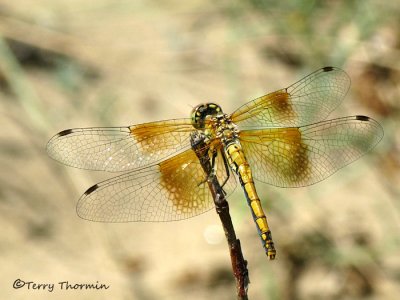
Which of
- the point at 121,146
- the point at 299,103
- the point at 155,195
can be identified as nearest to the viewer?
the point at 155,195

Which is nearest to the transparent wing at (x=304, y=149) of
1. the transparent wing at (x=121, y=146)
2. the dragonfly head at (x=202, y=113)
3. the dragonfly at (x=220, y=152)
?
the dragonfly at (x=220, y=152)

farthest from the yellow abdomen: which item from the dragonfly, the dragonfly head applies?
the dragonfly head

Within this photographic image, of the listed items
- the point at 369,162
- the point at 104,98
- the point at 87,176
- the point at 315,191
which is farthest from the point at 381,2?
the point at 87,176

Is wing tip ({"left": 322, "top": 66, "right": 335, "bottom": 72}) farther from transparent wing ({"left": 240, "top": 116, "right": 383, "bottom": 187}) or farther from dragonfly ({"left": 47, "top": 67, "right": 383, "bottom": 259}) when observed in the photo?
transparent wing ({"left": 240, "top": 116, "right": 383, "bottom": 187})

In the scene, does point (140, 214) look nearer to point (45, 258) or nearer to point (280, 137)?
point (280, 137)

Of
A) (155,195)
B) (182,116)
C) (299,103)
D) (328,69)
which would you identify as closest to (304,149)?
(299,103)

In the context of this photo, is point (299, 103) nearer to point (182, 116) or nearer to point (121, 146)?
point (121, 146)
